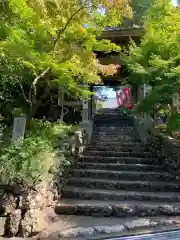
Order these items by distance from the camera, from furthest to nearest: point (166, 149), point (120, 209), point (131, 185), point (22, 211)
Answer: point (166, 149), point (131, 185), point (120, 209), point (22, 211)

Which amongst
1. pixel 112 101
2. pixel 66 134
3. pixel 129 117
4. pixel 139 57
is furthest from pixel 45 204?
pixel 112 101

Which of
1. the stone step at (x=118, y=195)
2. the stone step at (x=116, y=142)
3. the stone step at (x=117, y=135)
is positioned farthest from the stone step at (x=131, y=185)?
the stone step at (x=117, y=135)

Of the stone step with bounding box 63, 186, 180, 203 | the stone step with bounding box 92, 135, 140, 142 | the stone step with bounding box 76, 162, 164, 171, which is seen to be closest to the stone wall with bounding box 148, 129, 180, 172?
the stone step with bounding box 76, 162, 164, 171

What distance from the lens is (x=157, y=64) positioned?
6.52m

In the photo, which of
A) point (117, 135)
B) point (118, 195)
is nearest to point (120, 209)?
point (118, 195)

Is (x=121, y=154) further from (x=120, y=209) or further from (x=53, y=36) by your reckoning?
(x=53, y=36)

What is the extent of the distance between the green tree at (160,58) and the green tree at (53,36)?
1.25 meters

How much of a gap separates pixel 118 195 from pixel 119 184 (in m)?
0.57

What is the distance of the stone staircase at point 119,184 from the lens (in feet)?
17.7

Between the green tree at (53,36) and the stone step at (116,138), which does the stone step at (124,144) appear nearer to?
the stone step at (116,138)

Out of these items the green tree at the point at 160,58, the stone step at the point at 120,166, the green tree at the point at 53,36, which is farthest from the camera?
the stone step at the point at 120,166

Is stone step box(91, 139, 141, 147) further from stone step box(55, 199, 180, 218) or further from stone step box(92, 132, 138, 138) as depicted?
stone step box(55, 199, 180, 218)

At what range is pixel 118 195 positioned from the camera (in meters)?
5.92

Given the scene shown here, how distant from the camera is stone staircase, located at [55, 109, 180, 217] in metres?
5.39
